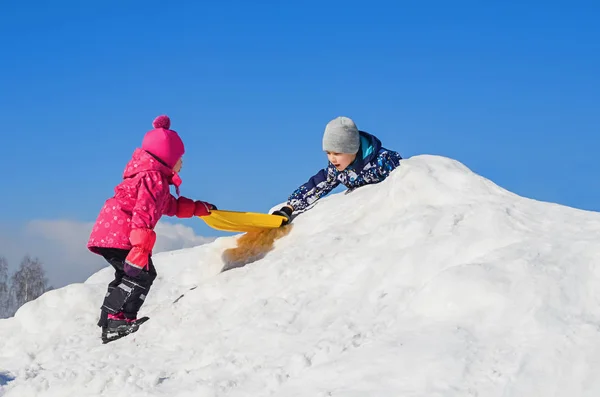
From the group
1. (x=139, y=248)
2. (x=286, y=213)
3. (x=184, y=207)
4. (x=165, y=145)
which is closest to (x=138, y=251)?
(x=139, y=248)

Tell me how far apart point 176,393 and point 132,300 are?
1.74 m

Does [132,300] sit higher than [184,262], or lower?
lower

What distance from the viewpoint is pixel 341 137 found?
22.2 feet

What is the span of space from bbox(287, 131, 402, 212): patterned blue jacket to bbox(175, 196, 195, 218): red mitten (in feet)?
3.68

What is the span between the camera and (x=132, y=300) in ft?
18.2

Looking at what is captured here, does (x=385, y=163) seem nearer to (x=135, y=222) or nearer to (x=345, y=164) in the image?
(x=345, y=164)

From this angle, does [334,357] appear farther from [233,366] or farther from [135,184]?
[135,184]

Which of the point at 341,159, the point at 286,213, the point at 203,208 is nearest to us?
the point at 203,208

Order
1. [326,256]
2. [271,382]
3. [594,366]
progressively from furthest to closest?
[326,256], [271,382], [594,366]

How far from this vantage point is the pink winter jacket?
5.55 m

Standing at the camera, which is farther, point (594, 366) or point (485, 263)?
point (485, 263)

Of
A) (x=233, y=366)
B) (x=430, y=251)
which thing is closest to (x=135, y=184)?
(x=233, y=366)

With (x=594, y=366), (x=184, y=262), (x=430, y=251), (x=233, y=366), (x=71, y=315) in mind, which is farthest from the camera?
(x=184, y=262)

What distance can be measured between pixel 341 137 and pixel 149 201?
216 centimetres
